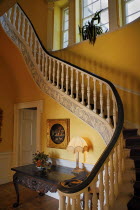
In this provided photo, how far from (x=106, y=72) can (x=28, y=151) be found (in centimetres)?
347

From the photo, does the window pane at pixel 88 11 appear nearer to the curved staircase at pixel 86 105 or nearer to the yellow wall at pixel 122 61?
the yellow wall at pixel 122 61

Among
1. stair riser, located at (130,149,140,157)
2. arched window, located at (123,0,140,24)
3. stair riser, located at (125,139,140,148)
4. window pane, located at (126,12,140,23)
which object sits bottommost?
stair riser, located at (130,149,140,157)

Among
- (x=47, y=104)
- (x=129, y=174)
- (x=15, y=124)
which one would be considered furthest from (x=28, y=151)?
(x=129, y=174)

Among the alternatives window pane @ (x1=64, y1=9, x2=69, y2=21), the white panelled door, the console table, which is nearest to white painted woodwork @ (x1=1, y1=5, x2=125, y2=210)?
the white panelled door

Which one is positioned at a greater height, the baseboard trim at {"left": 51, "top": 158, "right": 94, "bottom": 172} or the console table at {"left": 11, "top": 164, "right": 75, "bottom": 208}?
the baseboard trim at {"left": 51, "top": 158, "right": 94, "bottom": 172}

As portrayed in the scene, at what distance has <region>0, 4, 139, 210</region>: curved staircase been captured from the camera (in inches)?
71.2

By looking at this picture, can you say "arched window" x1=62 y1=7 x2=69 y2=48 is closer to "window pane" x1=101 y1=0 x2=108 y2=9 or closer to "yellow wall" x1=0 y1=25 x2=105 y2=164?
"window pane" x1=101 y1=0 x2=108 y2=9

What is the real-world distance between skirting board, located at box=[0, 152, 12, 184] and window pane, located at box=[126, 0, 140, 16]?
5294 mm

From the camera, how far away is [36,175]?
10.2 ft

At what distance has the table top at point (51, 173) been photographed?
2.91 m

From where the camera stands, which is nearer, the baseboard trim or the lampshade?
the lampshade

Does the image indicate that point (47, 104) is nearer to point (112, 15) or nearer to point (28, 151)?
point (28, 151)

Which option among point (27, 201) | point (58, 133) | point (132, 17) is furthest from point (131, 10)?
point (27, 201)

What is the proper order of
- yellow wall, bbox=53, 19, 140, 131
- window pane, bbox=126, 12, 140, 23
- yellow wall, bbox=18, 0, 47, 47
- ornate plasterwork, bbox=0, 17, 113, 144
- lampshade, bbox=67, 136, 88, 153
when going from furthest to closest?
yellow wall, bbox=18, 0, 47, 47
window pane, bbox=126, 12, 140, 23
yellow wall, bbox=53, 19, 140, 131
lampshade, bbox=67, 136, 88, 153
ornate plasterwork, bbox=0, 17, 113, 144
